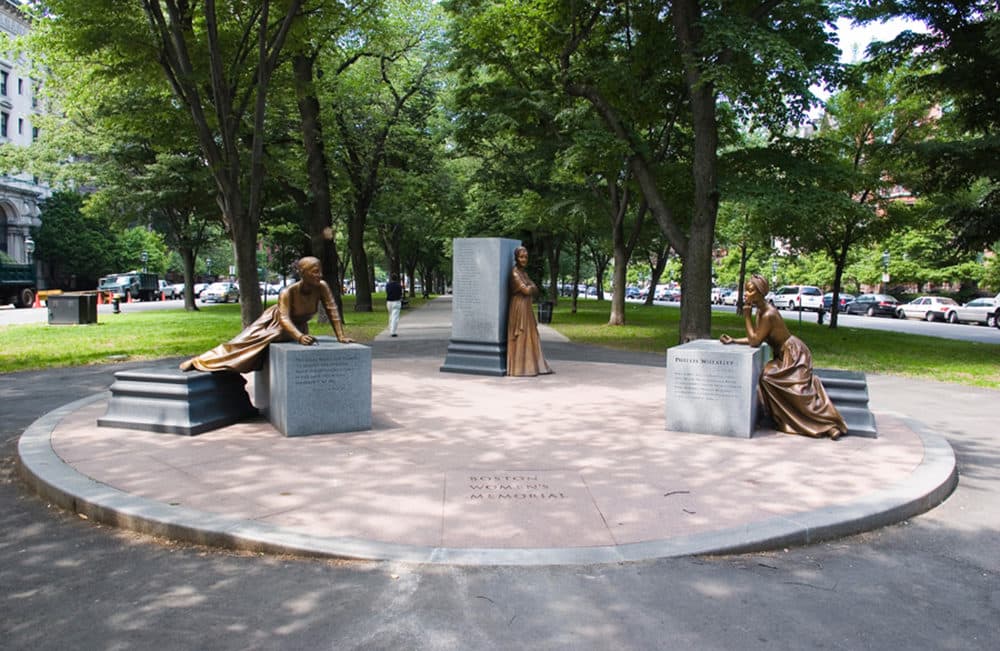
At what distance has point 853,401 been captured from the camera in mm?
7691

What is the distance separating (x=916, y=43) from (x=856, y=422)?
15541 millimetres

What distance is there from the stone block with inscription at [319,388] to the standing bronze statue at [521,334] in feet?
16.5

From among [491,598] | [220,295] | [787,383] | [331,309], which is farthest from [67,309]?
[220,295]

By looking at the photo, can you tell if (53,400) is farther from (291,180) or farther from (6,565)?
(291,180)

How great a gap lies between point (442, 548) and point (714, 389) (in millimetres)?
4236

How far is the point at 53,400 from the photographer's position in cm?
970

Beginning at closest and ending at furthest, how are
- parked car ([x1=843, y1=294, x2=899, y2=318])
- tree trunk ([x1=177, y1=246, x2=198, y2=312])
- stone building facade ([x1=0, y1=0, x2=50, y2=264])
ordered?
tree trunk ([x1=177, y1=246, x2=198, y2=312])
parked car ([x1=843, y1=294, x2=899, y2=318])
stone building facade ([x1=0, y1=0, x2=50, y2=264])

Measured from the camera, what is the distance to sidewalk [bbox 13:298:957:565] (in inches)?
178

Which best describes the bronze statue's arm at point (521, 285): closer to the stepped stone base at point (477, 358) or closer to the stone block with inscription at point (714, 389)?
the stepped stone base at point (477, 358)

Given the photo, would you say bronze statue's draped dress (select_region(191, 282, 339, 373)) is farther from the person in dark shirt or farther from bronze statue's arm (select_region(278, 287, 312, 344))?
the person in dark shirt

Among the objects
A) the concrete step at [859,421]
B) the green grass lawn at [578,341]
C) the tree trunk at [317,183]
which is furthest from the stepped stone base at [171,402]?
the tree trunk at [317,183]

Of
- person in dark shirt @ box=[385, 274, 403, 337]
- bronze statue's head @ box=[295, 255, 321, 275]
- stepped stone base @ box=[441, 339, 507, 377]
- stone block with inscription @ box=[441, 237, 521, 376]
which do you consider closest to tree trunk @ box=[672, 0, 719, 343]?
stone block with inscription @ box=[441, 237, 521, 376]

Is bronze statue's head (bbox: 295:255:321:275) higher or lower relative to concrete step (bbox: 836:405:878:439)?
higher

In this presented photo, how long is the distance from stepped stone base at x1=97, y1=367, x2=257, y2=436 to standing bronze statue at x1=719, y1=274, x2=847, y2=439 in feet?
18.6
